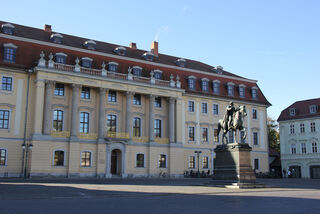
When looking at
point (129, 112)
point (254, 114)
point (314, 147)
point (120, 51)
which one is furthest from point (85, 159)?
point (314, 147)

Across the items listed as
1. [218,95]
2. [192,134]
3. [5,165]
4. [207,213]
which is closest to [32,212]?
[207,213]

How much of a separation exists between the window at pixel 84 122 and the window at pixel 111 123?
8.61ft

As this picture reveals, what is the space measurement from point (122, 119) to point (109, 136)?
3.19m

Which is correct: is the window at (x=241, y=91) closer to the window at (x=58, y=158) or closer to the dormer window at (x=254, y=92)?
the dormer window at (x=254, y=92)

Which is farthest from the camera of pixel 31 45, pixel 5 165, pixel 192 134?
pixel 192 134

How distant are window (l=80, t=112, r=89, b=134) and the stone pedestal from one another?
847 inches

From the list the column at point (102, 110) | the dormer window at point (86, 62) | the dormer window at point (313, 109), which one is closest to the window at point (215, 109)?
the dormer window at point (313, 109)

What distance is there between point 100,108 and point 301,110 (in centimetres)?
3549

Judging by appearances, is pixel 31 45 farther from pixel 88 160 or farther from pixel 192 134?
pixel 192 134

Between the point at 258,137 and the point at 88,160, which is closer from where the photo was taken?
the point at 88,160

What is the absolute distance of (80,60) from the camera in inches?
1702

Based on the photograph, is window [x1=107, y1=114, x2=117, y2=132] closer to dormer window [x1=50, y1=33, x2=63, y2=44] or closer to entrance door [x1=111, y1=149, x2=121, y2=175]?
entrance door [x1=111, y1=149, x2=121, y2=175]

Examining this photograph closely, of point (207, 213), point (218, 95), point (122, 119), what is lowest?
point (207, 213)

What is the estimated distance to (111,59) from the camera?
45.7 meters
